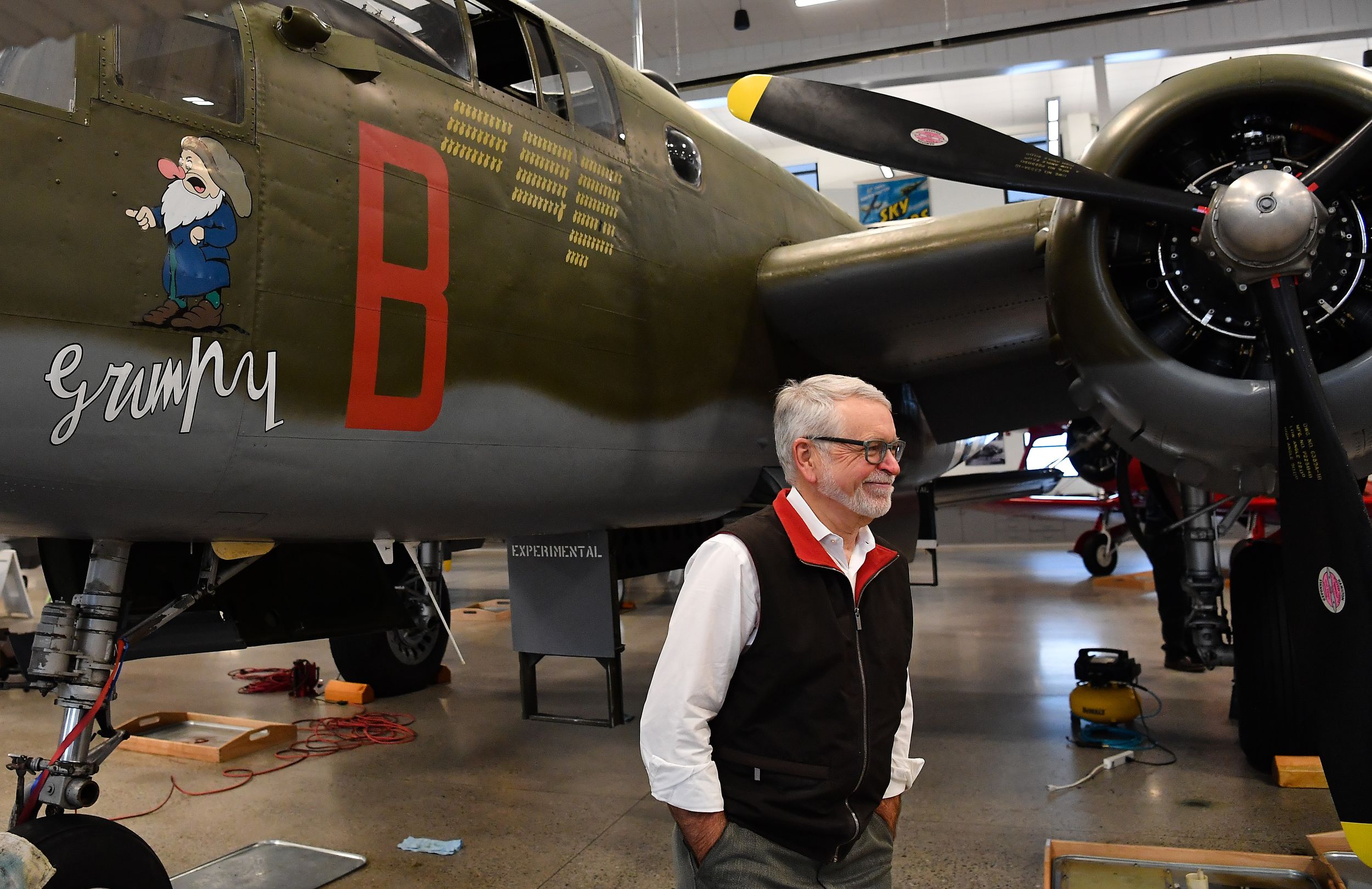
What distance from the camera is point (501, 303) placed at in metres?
3.45

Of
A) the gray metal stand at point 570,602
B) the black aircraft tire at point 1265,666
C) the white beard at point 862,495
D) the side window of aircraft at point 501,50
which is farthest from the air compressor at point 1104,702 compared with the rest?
the side window of aircraft at point 501,50

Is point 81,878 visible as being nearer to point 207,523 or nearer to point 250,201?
point 207,523

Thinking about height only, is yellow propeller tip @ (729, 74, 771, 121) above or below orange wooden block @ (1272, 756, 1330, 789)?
above

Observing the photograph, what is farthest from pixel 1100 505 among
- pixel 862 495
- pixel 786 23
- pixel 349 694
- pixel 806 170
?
pixel 862 495

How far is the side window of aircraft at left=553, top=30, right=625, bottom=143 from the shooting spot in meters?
4.12

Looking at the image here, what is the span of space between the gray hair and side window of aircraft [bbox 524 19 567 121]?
2455mm

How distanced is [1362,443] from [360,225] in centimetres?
369

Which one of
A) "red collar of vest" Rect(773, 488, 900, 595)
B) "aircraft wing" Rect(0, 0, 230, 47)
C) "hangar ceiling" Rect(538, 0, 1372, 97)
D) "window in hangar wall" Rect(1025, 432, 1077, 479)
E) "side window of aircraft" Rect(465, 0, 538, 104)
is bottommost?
"red collar of vest" Rect(773, 488, 900, 595)

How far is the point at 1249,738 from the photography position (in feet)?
15.9

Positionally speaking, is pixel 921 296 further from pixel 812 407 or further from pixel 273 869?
pixel 273 869

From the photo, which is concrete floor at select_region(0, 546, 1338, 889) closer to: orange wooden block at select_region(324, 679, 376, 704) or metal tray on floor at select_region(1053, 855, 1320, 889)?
orange wooden block at select_region(324, 679, 376, 704)

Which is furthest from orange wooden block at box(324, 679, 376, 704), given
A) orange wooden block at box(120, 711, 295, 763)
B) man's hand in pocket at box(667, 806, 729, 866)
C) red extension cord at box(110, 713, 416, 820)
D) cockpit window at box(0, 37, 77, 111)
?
man's hand in pocket at box(667, 806, 729, 866)

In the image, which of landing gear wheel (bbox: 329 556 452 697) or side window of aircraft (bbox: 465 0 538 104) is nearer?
side window of aircraft (bbox: 465 0 538 104)

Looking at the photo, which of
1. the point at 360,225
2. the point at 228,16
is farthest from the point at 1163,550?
the point at 228,16
